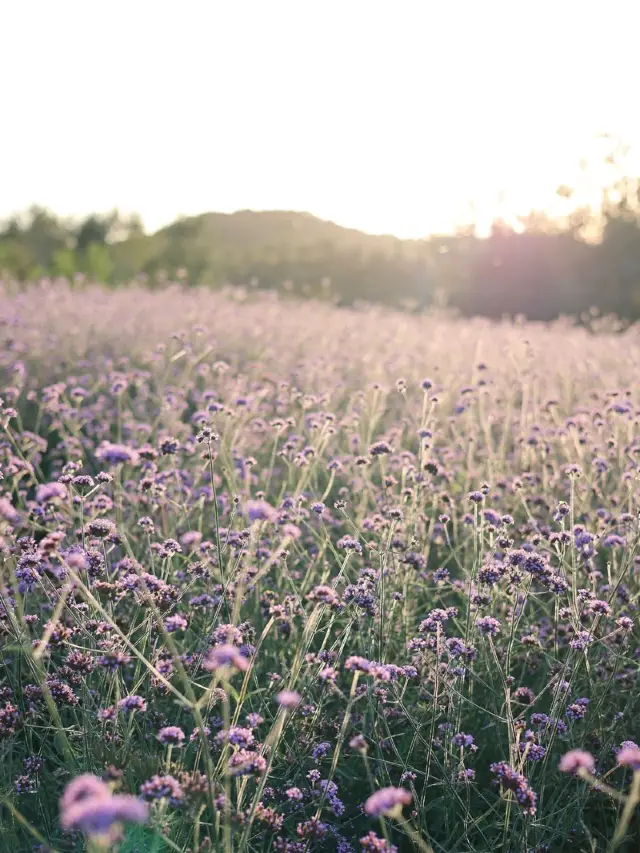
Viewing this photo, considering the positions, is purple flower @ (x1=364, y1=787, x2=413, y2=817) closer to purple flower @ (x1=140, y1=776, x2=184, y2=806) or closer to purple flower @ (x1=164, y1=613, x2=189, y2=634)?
purple flower @ (x1=140, y1=776, x2=184, y2=806)

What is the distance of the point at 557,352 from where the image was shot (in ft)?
24.4

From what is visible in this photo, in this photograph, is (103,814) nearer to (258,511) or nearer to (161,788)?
(161,788)

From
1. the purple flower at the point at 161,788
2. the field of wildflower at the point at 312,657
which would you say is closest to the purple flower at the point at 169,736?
the field of wildflower at the point at 312,657

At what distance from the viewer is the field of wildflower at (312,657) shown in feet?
5.18

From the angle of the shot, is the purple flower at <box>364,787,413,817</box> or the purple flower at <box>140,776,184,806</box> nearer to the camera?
the purple flower at <box>364,787,413,817</box>

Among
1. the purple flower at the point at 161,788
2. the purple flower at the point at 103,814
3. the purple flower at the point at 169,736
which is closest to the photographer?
the purple flower at the point at 103,814

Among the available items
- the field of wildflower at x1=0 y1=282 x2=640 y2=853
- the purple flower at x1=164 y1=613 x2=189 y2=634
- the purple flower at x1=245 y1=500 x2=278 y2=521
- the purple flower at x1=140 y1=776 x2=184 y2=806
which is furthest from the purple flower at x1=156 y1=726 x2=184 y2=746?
the purple flower at x1=245 y1=500 x2=278 y2=521

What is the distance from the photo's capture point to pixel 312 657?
2.10m

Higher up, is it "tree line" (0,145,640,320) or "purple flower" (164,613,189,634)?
"tree line" (0,145,640,320)

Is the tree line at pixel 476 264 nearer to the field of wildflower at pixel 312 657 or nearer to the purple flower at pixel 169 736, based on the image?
the field of wildflower at pixel 312 657

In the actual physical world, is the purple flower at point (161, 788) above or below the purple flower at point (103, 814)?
below

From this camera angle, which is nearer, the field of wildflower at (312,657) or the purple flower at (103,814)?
the purple flower at (103,814)

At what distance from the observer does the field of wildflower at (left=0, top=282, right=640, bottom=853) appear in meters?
1.58

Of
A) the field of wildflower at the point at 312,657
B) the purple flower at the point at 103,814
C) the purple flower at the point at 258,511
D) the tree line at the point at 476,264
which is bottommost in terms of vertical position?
the field of wildflower at the point at 312,657
